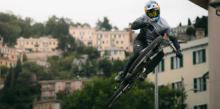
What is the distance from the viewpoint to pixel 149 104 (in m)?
100

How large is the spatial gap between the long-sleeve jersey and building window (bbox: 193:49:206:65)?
91.9 metres

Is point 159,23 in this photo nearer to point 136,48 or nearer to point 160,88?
point 136,48

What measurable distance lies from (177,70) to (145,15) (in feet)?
319

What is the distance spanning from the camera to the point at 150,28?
65.3 ft

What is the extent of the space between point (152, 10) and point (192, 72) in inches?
3716

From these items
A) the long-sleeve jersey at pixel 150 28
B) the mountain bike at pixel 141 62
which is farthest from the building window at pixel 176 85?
the long-sleeve jersey at pixel 150 28

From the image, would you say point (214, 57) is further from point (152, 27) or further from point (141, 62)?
point (152, 27)

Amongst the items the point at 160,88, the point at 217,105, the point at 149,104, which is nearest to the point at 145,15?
the point at 217,105

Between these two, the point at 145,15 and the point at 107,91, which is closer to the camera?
the point at 145,15

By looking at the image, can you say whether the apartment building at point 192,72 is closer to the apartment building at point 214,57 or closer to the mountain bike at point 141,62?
the apartment building at point 214,57

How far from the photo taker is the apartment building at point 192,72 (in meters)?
110

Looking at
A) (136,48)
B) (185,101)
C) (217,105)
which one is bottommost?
(185,101)

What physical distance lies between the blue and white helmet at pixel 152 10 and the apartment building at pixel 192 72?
87.8m

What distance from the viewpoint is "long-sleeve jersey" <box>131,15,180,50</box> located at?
1955 centimetres
